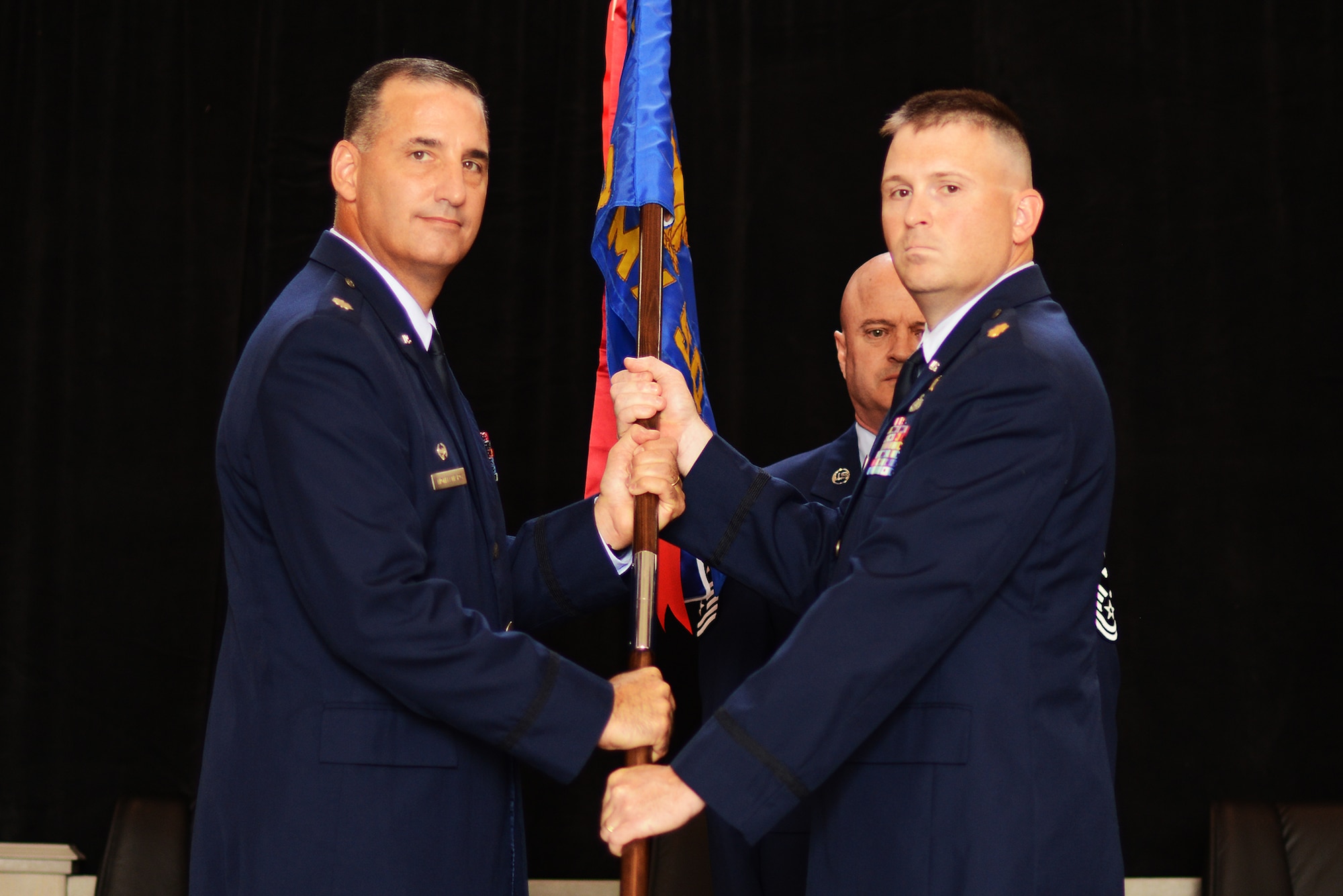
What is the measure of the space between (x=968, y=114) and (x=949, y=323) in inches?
14.8

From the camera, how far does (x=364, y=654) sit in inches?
80.9

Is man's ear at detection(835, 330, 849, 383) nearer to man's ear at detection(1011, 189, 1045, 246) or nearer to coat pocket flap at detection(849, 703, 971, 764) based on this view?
man's ear at detection(1011, 189, 1045, 246)

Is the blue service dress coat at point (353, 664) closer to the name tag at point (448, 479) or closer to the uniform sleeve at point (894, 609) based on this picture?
the name tag at point (448, 479)

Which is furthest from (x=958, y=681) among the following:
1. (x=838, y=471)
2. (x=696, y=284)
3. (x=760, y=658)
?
(x=696, y=284)

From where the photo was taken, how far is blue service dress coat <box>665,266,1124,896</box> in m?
2.04

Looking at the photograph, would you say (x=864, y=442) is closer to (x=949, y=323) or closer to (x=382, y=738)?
(x=949, y=323)

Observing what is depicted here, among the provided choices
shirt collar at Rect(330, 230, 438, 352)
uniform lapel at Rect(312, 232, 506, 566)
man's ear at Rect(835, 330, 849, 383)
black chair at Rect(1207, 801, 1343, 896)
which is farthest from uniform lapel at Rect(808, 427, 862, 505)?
black chair at Rect(1207, 801, 1343, 896)

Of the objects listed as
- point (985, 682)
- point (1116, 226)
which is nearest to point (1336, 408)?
point (1116, 226)

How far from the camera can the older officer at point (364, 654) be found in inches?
80.9

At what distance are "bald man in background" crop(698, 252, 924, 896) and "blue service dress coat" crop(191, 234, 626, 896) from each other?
83 cm

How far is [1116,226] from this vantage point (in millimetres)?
4000

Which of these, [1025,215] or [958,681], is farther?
[1025,215]

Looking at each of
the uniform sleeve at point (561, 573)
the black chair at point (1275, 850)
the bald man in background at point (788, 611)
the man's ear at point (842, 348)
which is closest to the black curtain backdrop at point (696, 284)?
the black chair at point (1275, 850)

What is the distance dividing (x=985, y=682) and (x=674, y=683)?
6.66ft
